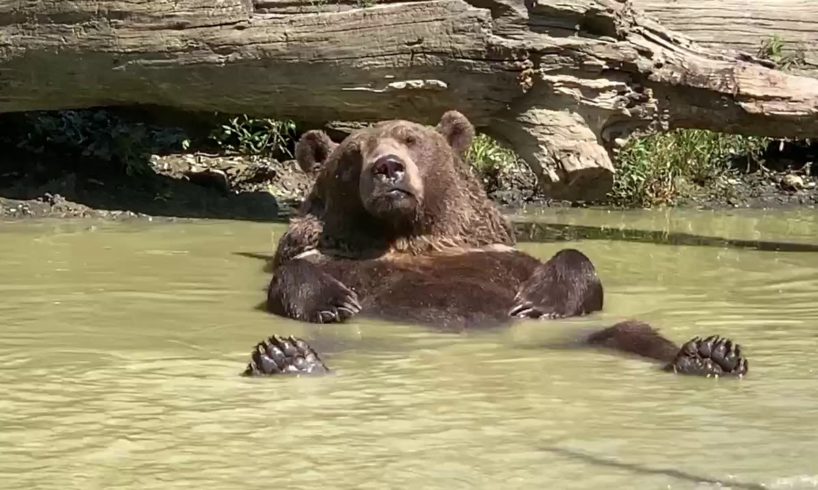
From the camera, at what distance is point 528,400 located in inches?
169

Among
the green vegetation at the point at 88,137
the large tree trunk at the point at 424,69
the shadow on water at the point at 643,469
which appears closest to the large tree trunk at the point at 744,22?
the large tree trunk at the point at 424,69

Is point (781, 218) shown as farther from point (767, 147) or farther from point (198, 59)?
point (198, 59)

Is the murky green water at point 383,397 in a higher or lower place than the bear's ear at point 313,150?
lower

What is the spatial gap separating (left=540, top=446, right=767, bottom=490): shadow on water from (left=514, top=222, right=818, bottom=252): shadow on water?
16.4ft

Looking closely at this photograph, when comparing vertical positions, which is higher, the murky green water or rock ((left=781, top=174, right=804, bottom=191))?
rock ((left=781, top=174, right=804, bottom=191))

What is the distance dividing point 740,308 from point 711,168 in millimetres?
5106

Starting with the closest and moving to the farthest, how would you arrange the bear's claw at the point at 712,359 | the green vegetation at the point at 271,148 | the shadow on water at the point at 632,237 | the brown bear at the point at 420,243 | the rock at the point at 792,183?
the bear's claw at the point at 712,359 < the brown bear at the point at 420,243 < the shadow on water at the point at 632,237 < the green vegetation at the point at 271,148 < the rock at the point at 792,183

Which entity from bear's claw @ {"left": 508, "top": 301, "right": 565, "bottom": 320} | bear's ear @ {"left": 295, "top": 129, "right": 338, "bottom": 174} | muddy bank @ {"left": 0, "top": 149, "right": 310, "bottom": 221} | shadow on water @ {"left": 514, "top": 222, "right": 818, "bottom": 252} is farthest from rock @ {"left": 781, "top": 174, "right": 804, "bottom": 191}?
bear's claw @ {"left": 508, "top": 301, "right": 565, "bottom": 320}

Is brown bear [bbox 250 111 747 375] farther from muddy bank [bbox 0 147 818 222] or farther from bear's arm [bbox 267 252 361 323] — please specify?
muddy bank [bbox 0 147 818 222]

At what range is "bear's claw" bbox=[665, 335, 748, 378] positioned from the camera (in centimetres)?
466

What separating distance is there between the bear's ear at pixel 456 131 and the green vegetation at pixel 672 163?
120 inches

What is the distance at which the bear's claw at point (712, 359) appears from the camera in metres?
4.66

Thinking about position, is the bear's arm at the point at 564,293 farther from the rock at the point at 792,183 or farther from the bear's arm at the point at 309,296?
the rock at the point at 792,183

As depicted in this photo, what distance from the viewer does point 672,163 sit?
10938 millimetres
